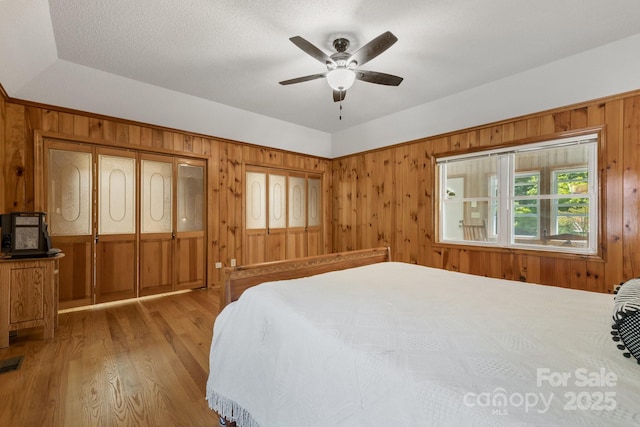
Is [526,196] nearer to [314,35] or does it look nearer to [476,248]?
[476,248]

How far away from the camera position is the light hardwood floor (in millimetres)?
1548

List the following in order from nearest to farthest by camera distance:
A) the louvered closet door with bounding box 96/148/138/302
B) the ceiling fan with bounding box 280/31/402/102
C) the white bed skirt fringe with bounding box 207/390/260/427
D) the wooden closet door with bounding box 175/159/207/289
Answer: the white bed skirt fringe with bounding box 207/390/260/427, the ceiling fan with bounding box 280/31/402/102, the louvered closet door with bounding box 96/148/138/302, the wooden closet door with bounding box 175/159/207/289

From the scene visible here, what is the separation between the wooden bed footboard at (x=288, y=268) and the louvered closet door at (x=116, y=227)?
252cm

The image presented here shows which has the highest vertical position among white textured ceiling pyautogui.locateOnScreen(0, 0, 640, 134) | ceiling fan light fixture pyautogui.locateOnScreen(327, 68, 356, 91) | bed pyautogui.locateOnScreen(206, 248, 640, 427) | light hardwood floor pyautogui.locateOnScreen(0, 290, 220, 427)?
white textured ceiling pyautogui.locateOnScreen(0, 0, 640, 134)

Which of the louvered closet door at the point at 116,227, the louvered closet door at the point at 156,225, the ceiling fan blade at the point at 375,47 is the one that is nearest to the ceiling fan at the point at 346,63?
the ceiling fan blade at the point at 375,47

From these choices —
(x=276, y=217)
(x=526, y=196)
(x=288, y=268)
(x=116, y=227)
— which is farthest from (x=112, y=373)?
(x=526, y=196)

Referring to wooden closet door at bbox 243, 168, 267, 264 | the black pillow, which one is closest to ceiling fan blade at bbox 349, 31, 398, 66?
the black pillow

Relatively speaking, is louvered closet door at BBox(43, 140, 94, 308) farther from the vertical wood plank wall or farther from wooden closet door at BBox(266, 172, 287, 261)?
wooden closet door at BBox(266, 172, 287, 261)

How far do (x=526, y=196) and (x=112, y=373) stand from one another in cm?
429

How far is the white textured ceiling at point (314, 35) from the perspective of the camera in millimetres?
2039

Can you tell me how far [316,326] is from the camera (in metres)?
1.14

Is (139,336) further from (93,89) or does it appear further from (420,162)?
(420,162)

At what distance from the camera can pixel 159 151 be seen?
3.59m

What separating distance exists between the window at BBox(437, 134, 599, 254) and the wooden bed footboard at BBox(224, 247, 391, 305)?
1.53 meters
